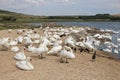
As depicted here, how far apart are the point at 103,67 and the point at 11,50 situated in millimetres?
7830

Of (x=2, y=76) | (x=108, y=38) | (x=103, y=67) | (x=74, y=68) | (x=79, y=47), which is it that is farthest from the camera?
(x=108, y=38)

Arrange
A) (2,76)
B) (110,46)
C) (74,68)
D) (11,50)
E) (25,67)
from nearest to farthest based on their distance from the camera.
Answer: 1. (2,76)
2. (25,67)
3. (74,68)
4. (11,50)
5. (110,46)

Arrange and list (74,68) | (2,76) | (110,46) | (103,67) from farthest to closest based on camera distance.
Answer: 1. (110,46)
2. (103,67)
3. (74,68)
4. (2,76)

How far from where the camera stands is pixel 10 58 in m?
19.0

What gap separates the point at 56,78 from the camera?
14.3 m

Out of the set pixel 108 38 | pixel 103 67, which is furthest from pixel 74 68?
pixel 108 38

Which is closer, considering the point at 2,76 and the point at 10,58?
the point at 2,76

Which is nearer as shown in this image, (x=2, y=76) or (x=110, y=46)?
(x=2, y=76)

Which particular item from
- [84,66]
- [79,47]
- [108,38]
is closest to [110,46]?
[79,47]

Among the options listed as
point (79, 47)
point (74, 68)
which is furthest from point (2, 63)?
point (79, 47)

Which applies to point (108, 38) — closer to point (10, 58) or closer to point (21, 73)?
point (10, 58)

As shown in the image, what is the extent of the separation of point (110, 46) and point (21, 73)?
1760 centimetres

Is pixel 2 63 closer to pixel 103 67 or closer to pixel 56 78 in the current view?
pixel 56 78

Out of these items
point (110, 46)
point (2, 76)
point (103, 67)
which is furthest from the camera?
point (110, 46)
